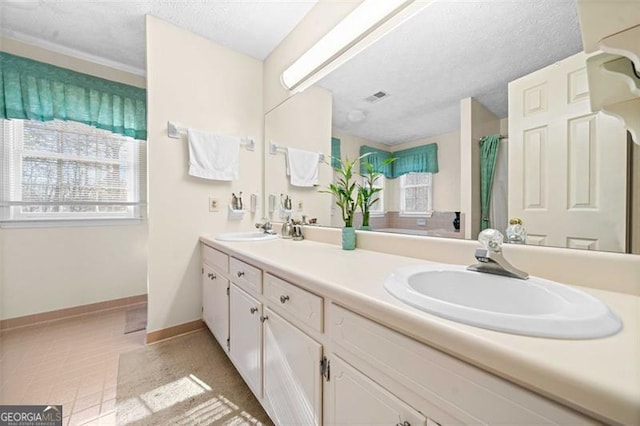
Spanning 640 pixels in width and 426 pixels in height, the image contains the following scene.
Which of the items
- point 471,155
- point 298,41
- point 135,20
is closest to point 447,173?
point 471,155

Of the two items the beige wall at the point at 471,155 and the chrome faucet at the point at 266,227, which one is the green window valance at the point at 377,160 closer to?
the beige wall at the point at 471,155

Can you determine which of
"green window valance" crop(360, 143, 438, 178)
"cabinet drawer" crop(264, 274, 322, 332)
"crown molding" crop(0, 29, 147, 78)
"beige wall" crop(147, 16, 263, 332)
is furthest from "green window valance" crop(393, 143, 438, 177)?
"crown molding" crop(0, 29, 147, 78)

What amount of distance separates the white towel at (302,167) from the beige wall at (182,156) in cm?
48

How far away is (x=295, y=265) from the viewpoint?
3.16ft

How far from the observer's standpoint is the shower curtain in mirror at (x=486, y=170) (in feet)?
3.13

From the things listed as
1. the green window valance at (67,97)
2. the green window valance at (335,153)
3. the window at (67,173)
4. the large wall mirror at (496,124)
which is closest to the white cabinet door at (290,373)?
the large wall mirror at (496,124)

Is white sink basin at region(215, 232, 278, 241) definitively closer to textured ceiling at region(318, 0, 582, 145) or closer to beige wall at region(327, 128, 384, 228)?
beige wall at region(327, 128, 384, 228)

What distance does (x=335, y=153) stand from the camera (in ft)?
5.35

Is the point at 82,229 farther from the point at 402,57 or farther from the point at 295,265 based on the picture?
the point at 402,57

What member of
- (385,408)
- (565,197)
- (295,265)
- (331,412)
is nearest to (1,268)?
(295,265)

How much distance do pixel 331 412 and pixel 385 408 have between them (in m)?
0.25

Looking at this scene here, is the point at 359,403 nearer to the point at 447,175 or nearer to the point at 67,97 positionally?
the point at 447,175

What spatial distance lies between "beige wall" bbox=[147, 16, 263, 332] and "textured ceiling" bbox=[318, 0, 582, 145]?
Answer: 114 centimetres

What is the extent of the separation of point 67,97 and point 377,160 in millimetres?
2702
